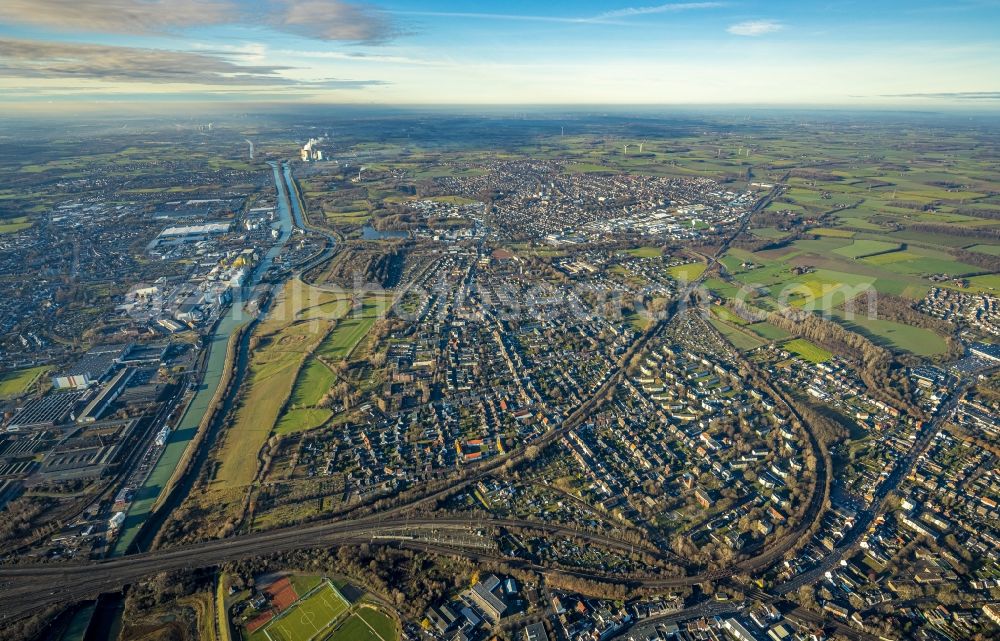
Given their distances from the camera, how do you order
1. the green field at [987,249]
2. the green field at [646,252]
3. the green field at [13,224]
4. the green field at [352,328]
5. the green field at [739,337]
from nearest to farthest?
the green field at [352,328] < the green field at [739,337] < the green field at [987,249] < the green field at [646,252] < the green field at [13,224]

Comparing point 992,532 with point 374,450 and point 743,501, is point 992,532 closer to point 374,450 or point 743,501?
point 743,501

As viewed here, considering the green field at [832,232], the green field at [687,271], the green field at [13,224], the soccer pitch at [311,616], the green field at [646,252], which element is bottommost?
the soccer pitch at [311,616]

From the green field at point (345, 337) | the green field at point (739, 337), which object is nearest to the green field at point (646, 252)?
the green field at point (739, 337)

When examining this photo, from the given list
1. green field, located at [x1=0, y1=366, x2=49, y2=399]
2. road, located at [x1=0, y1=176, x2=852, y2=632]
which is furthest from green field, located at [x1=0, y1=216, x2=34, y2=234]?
road, located at [x1=0, y1=176, x2=852, y2=632]

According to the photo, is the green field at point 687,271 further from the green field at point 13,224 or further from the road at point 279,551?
the green field at point 13,224

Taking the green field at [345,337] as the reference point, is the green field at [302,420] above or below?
below

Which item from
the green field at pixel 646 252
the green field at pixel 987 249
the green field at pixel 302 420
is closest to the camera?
the green field at pixel 302 420

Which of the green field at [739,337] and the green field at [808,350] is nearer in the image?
the green field at [808,350]
